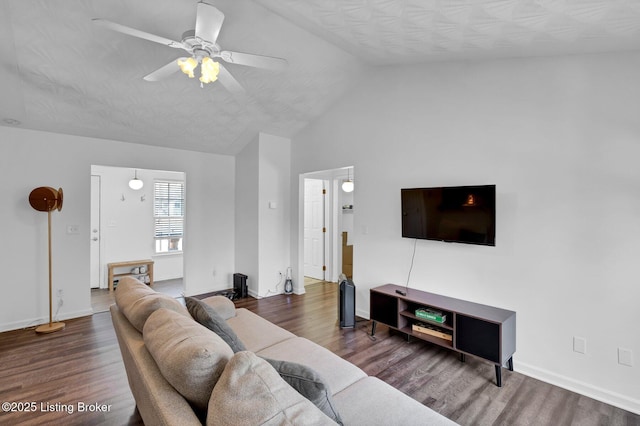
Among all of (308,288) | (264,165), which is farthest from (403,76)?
(308,288)

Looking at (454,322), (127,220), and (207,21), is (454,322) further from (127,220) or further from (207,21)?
(127,220)

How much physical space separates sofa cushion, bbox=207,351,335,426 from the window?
5.58 meters

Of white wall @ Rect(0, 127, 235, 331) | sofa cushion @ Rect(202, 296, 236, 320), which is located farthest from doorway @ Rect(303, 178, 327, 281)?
sofa cushion @ Rect(202, 296, 236, 320)

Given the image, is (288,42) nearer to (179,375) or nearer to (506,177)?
(506,177)

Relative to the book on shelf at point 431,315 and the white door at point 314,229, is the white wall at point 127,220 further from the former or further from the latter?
the book on shelf at point 431,315

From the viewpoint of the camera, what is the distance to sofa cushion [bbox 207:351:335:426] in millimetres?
846

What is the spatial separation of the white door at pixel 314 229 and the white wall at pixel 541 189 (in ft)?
8.29

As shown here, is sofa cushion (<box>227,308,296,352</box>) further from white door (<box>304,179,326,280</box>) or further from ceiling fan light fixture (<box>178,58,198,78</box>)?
white door (<box>304,179,326,280</box>)

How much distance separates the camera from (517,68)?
2.70m

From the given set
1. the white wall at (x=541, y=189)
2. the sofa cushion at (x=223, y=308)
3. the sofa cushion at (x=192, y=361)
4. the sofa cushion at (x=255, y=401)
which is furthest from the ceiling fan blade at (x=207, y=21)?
the white wall at (x=541, y=189)

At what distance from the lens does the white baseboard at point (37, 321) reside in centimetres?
354

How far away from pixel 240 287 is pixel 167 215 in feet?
Result: 8.39

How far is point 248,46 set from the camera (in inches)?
117

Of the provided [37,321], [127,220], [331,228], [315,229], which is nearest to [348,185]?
[331,228]
